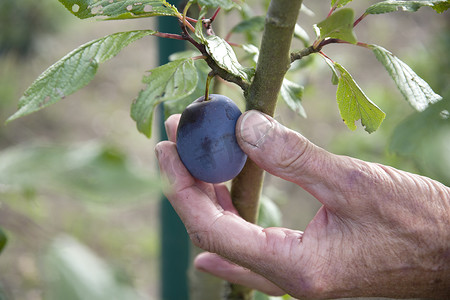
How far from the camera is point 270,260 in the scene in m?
0.87

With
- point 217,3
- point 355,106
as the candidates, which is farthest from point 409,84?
point 217,3

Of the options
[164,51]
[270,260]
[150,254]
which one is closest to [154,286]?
[150,254]

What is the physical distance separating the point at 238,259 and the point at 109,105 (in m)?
2.57

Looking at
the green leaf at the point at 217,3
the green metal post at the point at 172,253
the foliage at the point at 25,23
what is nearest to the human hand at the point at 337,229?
the green leaf at the point at 217,3

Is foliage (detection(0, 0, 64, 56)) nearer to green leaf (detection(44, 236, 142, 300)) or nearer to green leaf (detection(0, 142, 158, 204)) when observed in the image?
green leaf (detection(0, 142, 158, 204))

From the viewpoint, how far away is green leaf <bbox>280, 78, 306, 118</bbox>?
85 cm

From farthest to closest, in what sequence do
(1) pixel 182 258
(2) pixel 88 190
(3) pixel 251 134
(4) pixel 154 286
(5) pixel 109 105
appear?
(5) pixel 109 105 < (4) pixel 154 286 < (1) pixel 182 258 < (3) pixel 251 134 < (2) pixel 88 190

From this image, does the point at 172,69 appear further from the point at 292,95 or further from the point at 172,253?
the point at 172,253

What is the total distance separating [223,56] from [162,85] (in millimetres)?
125

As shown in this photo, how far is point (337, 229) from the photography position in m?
0.89

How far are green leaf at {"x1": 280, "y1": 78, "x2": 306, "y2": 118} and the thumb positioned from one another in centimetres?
7

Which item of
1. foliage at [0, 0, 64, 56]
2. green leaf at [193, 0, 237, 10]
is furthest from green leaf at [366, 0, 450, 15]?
foliage at [0, 0, 64, 56]

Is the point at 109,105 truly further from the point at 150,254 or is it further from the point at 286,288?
the point at 286,288

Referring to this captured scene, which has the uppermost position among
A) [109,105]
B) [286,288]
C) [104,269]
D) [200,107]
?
[200,107]
